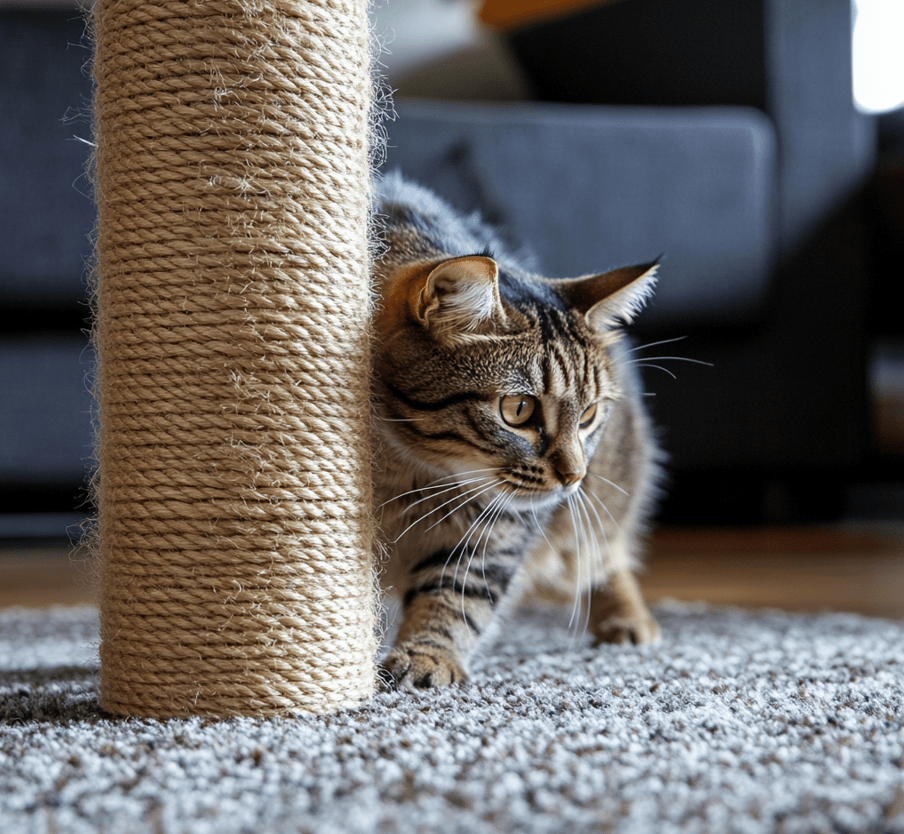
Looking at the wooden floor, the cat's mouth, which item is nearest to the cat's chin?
the cat's mouth

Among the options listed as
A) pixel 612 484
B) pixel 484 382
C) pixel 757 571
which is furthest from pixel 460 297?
pixel 757 571

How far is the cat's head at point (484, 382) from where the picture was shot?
888 mm

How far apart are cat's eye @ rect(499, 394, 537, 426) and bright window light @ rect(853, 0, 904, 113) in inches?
94.8

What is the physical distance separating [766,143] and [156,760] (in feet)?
6.24

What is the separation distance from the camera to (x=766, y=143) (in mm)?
2074

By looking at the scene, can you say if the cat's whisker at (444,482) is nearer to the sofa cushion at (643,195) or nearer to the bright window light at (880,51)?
the sofa cushion at (643,195)

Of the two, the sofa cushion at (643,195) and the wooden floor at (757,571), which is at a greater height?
the sofa cushion at (643,195)

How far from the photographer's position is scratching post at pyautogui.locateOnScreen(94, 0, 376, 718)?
2.46 ft

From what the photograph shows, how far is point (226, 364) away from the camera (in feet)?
2.48

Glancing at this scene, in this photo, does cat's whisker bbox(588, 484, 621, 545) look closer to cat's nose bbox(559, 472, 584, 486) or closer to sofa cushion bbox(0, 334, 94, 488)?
cat's nose bbox(559, 472, 584, 486)

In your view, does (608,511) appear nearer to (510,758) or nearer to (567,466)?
(567,466)

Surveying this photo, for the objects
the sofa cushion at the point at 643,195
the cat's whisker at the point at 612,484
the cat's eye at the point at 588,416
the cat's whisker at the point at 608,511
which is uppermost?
the sofa cushion at the point at 643,195

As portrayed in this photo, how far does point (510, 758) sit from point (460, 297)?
1.38ft

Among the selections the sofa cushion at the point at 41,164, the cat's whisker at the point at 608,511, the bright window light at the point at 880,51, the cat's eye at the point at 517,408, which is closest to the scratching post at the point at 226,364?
the cat's eye at the point at 517,408
